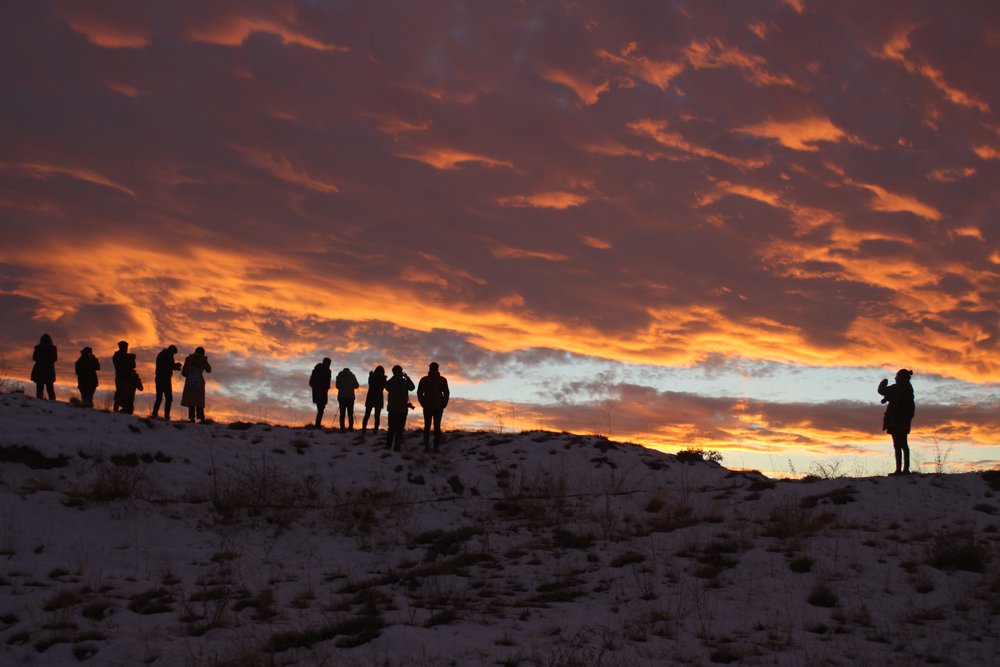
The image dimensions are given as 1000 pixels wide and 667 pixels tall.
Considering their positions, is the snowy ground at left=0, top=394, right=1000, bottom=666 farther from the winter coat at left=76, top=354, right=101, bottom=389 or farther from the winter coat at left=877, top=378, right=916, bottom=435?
the winter coat at left=76, top=354, right=101, bottom=389

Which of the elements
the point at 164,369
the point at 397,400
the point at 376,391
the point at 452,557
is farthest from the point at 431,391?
the point at 164,369

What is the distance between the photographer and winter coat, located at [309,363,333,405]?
75.0ft

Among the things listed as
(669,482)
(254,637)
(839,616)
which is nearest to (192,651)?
(254,637)

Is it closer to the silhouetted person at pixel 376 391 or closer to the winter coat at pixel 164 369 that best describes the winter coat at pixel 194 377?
the winter coat at pixel 164 369

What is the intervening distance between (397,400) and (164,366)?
734 centimetres

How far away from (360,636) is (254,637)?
126 cm

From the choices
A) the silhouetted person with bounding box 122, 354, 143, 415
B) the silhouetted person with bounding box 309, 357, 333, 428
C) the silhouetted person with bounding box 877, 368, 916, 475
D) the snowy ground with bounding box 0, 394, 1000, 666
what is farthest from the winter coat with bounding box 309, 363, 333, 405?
the silhouetted person with bounding box 877, 368, 916, 475

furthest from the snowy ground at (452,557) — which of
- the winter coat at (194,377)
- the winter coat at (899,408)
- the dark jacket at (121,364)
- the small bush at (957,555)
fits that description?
the dark jacket at (121,364)

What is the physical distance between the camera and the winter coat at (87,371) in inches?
805

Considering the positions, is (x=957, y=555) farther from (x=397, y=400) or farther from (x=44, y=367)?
(x=44, y=367)

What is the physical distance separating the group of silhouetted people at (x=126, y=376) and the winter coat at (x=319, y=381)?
10.3ft

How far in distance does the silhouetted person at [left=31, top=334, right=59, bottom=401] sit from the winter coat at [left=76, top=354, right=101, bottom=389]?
0.65m

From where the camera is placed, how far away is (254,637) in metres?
8.31

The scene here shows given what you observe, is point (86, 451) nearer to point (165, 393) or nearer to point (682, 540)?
point (165, 393)
